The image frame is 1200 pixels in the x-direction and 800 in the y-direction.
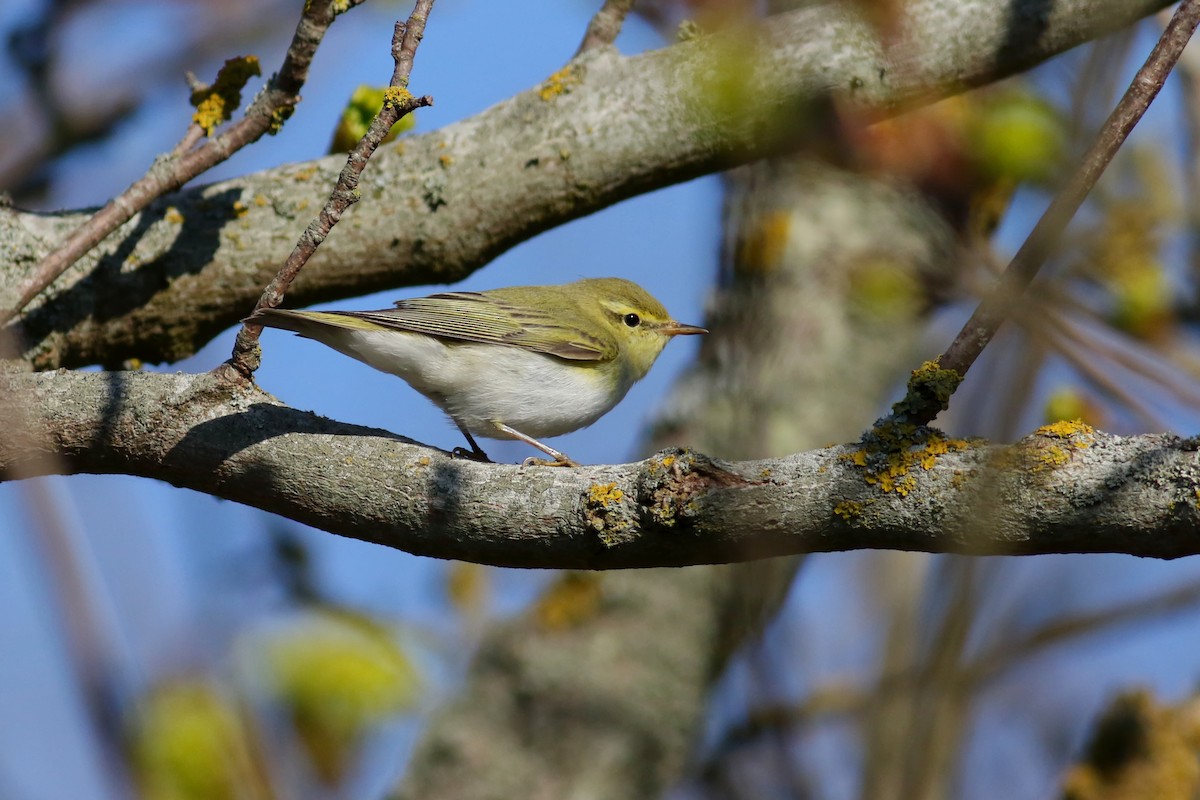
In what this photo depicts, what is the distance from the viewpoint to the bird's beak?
5.61 m

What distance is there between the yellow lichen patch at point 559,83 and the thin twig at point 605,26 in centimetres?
15

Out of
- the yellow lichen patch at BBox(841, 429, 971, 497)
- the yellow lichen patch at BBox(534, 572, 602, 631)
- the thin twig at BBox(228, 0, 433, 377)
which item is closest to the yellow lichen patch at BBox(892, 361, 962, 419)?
the yellow lichen patch at BBox(841, 429, 971, 497)

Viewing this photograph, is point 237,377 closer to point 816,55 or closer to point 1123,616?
point 816,55

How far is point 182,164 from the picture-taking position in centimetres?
339

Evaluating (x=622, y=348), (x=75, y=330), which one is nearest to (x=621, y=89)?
(x=622, y=348)

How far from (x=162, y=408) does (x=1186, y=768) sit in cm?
277

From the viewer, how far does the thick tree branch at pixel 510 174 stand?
12.3 feet

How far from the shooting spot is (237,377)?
111 inches

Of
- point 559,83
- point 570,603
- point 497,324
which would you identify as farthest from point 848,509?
point 570,603

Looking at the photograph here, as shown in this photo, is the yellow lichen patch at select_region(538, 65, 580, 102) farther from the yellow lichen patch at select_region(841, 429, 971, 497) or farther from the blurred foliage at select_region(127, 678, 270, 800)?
the blurred foliage at select_region(127, 678, 270, 800)

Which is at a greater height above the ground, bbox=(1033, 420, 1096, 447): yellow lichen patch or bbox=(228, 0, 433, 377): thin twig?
bbox=(228, 0, 433, 377): thin twig

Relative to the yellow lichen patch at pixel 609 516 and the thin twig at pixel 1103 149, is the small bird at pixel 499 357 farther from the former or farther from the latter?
the thin twig at pixel 1103 149

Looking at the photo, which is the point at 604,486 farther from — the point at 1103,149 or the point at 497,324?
the point at 497,324

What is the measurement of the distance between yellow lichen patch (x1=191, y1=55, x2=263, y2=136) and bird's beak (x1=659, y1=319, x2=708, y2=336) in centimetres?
264
